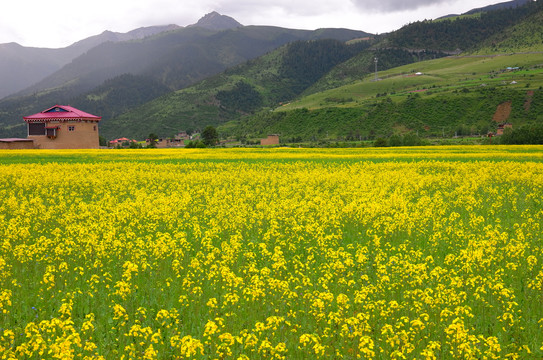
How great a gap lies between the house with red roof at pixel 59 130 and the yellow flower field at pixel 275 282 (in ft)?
231

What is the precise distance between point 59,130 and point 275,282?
88.9 meters

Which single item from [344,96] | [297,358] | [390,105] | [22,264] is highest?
[344,96]

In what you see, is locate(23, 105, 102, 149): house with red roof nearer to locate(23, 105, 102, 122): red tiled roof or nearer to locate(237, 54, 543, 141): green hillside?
locate(23, 105, 102, 122): red tiled roof

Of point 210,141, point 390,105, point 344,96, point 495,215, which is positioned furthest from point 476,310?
point 344,96

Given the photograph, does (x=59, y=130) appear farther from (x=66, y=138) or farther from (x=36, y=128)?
(x=36, y=128)

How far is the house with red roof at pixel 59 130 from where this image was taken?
271ft

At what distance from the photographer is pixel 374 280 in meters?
9.20

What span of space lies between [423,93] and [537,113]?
42661 mm

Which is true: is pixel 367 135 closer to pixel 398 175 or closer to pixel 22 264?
pixel 398 175

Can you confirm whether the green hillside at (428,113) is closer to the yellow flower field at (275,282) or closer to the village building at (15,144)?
the village building at (15,144)

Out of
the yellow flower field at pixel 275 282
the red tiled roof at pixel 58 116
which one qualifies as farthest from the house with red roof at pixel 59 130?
the yellow flower field at pixel 275 282

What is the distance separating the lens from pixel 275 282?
737 cm

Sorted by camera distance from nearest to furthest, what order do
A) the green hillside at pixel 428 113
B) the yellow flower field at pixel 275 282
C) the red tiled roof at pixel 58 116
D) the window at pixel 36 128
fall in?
1. the yellow flower field at pixel 275 282
2. the red tiled roof at pixel 58 116
3. the window at pixel 36 128
4. the green hillside at pixel 428 113

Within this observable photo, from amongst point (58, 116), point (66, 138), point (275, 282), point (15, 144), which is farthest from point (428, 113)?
point (275, 282)
